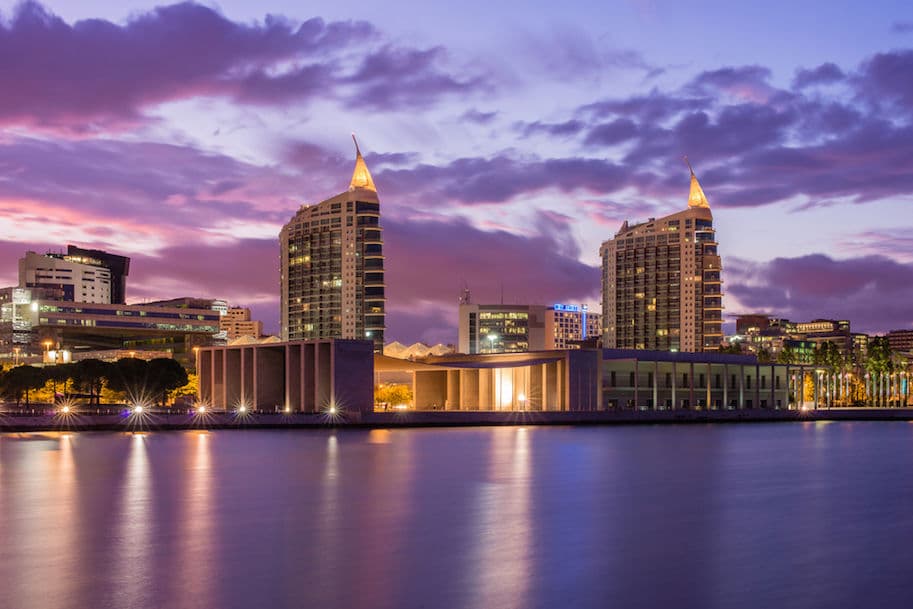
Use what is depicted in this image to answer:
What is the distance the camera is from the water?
20656mm

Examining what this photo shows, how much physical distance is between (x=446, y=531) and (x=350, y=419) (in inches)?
2673

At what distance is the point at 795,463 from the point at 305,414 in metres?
49.0

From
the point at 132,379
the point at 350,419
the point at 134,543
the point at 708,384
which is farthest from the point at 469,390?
the point at 134,543

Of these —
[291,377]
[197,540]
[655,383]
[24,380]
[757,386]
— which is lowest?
[197,540]

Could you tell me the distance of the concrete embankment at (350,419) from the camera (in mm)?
89125

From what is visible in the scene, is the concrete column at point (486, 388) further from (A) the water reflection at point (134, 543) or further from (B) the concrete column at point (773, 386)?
(A) the water reflection at point (134, 543)

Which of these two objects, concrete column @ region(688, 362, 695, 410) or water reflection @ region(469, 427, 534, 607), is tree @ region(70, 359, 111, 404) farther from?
water reflection @ region(469, 427, 534, 607)

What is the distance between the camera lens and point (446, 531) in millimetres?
28906

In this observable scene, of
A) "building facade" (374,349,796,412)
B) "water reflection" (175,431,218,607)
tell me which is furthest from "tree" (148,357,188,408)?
"water reflection" (175,431,218,607)

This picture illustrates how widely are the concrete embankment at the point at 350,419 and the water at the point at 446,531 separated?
3146 centimetres

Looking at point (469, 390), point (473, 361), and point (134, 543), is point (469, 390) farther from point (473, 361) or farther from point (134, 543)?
point (134, 543)

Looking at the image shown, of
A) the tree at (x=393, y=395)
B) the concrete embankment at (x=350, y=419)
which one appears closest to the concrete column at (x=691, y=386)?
the concrete embankment at (x=350, y=419)

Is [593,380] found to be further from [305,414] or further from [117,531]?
[117,531]

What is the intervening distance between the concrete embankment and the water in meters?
31.5
